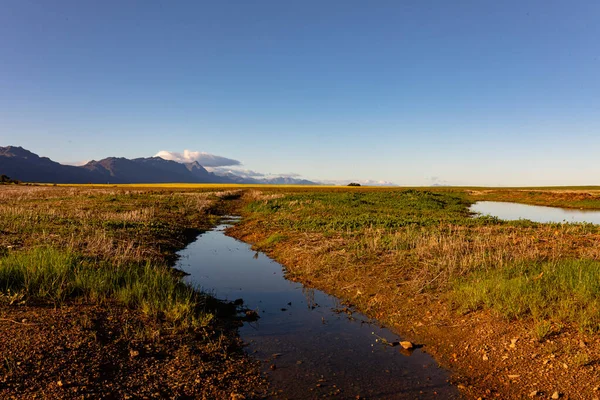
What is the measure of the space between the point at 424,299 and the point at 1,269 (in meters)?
12.9

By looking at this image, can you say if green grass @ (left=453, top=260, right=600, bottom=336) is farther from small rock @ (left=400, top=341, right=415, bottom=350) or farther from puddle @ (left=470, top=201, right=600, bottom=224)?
puddle @ (left=470, top=201, right=600, bottom=224)

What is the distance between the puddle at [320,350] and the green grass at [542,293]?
268 cm

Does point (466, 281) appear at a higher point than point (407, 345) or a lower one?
higher

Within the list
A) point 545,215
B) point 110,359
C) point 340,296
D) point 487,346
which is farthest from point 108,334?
point 545,215

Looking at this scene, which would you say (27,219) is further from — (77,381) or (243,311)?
(77,381)


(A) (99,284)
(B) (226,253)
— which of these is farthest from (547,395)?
(B) (226,253)

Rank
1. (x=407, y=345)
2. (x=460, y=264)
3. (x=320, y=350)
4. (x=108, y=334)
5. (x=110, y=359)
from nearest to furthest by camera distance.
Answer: (x=110, y=359)
(x=108, y=334)
(x=320, y=350)
(x=407, y=345)
(x=460, y=264)

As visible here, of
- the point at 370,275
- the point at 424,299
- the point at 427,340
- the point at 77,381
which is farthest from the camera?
the point at 370,275

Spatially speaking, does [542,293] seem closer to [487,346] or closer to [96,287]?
[487,346]

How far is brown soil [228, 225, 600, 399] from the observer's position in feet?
23.0

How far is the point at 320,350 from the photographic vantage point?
884 centimetres

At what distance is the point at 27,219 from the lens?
21922 millimetres

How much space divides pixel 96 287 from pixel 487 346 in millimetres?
10771

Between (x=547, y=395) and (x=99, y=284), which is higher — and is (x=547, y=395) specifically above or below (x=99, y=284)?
below
